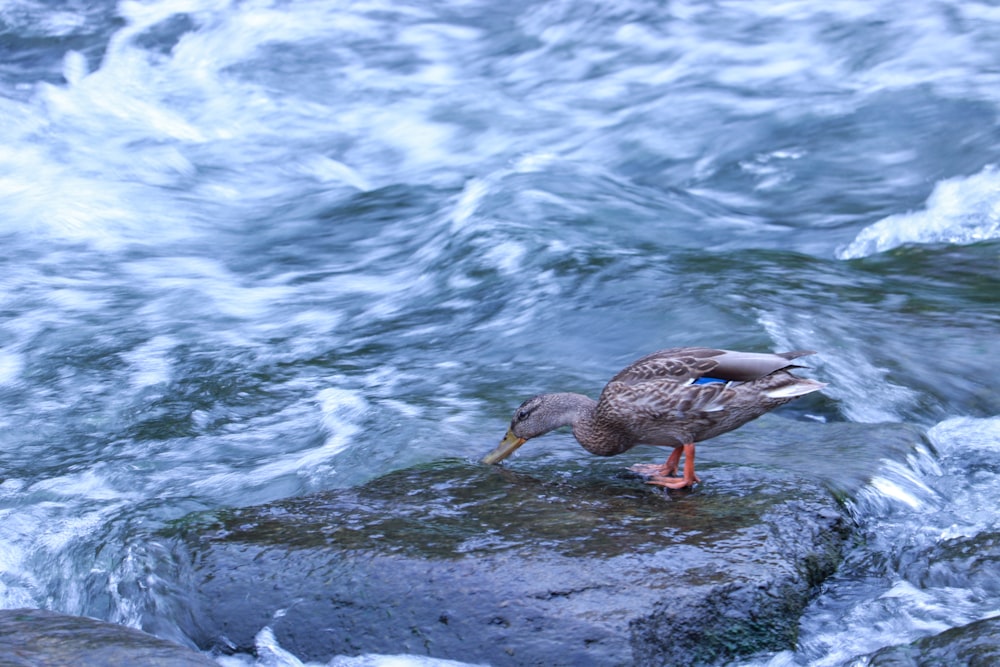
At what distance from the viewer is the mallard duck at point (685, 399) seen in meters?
4.86

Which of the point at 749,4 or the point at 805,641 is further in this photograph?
the point at 749,4

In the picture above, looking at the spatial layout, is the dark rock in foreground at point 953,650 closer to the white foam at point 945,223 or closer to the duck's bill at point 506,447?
the duck's bill at point 506,447

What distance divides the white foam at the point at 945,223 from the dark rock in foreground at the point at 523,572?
4.90 m

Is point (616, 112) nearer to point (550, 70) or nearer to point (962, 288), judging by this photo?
point (550, 70)

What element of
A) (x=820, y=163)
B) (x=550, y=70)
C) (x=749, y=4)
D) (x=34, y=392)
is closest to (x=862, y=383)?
(x=34, y=392)

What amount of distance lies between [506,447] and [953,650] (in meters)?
2.05

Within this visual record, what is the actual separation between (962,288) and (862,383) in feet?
6.22

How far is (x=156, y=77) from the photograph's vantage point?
15.1m

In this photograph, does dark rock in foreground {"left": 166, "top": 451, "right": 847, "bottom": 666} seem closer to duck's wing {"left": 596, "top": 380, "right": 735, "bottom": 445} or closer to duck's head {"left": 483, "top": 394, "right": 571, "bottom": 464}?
duck's wing {"left": 596, "top": 380, "right": 735, "bottom": 445}

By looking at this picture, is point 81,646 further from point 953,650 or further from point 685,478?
point 953,650

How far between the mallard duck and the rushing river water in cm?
49

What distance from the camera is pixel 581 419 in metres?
5.15

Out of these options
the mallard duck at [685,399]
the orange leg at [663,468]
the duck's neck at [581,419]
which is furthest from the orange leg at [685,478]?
the duck's neck at [581,419]

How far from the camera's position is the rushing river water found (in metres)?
5.62
